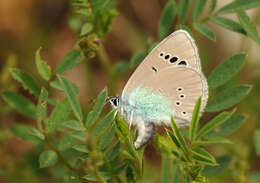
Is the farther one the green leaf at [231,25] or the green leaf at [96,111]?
the green leaf at [231,25]

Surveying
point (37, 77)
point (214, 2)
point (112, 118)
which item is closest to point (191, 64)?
point (214, 2)

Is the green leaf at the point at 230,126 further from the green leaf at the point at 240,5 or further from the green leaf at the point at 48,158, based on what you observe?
the green leaf at the point at 48,158

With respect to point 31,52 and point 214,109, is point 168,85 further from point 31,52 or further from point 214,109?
point 31,52

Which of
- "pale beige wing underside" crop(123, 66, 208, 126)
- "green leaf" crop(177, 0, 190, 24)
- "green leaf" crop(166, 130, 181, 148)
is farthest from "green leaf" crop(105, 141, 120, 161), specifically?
"green leaf" crop(177, 0, 190, 24)

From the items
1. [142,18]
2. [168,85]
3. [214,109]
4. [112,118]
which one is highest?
[142,18]

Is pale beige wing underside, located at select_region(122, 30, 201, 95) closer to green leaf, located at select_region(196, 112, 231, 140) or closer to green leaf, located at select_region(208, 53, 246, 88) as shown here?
green leaf, located at select_region(208, 53, 246, 88)

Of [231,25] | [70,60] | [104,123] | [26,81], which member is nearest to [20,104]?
[26,81]

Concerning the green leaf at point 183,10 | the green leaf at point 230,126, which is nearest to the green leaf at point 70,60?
the green leaf at point 183,10

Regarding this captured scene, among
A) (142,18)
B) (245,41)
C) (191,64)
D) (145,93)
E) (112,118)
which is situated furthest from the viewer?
(142,18)
